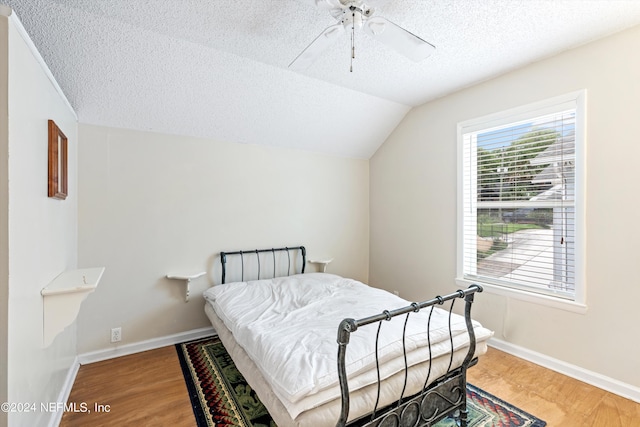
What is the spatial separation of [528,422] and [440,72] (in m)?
2.72

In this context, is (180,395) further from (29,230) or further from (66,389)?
(29,230)

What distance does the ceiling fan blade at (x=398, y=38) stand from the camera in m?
1.56

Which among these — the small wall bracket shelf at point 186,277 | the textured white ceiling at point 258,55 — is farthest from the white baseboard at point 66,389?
the textured white ceiling at point 258,55

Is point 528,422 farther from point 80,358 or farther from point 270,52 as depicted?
point 80,358

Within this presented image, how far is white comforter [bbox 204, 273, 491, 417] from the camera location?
4.39ft

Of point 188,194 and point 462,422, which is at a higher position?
point 188,194

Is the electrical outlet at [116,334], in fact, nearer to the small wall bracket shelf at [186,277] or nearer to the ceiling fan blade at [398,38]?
the small wall bracket shelf at [186,277]

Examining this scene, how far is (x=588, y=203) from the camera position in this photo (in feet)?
7.11

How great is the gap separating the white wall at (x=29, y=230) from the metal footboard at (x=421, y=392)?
1351mm

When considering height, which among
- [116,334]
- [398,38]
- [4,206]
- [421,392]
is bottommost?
[116,334]

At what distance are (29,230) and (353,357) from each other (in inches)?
66.7

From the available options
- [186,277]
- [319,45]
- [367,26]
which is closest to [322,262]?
[186,277]

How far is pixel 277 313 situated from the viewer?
2.18 metres

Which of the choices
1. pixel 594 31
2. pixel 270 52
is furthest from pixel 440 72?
pixel 270 52
